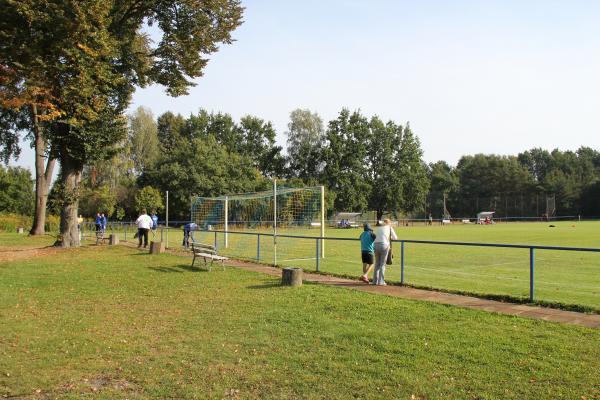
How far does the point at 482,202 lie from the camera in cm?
10450

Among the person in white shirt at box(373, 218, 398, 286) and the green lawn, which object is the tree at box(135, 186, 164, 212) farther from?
the person in white shirt at box(373, 218, 398, 286)

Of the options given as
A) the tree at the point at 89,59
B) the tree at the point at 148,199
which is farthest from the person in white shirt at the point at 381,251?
the tree at the point at 148,199

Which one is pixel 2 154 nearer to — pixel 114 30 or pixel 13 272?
pixel 114 30

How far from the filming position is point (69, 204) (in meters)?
24.0

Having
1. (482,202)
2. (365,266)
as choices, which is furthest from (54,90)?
(482,202)

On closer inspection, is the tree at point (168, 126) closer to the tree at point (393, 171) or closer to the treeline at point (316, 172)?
the treeline at point (316, 172)

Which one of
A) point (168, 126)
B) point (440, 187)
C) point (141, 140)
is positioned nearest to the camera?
point (141, 140)

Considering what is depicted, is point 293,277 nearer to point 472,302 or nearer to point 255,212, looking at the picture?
point 472,302

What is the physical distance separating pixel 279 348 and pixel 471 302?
15.3 feet

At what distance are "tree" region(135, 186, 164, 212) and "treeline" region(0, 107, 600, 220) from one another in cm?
12

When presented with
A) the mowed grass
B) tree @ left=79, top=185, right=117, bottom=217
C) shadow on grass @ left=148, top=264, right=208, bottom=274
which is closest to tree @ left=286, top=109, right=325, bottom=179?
tree @ left=79, top=185, right=117, bottom=217

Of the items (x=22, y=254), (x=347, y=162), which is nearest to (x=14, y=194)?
(x=347, y=162)

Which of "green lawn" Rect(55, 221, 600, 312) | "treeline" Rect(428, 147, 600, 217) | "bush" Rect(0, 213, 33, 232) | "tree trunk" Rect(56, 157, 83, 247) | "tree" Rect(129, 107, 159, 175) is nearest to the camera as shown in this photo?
"green lawn" Rect(55, 221, 600, 312)

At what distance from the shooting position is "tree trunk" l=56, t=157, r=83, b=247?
2378 cm
